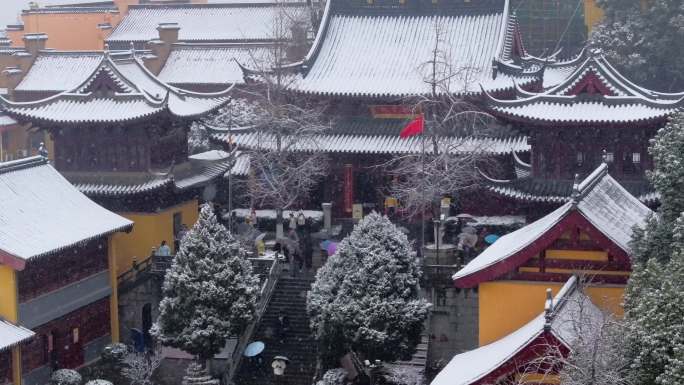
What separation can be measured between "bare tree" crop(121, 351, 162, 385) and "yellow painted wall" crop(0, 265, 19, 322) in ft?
10.5

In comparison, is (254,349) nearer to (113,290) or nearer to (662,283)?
(113,290)

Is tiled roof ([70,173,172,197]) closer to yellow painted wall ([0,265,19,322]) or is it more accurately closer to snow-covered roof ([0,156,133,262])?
snow-covered roof ([0,156,133,262])

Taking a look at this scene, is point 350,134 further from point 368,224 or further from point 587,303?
point 587,303

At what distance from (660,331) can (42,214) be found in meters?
18.1

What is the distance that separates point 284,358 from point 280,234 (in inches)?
285

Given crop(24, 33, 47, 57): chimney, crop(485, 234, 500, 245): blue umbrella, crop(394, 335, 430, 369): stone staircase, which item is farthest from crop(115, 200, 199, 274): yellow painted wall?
crop(24, 33, 47, 57): chimney

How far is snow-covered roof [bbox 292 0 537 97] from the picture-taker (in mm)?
38219

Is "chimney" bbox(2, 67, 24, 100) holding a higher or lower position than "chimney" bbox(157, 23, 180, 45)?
lower

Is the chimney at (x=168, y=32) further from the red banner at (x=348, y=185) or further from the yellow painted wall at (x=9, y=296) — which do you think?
the yellow painted wall at (x=9, y=296)

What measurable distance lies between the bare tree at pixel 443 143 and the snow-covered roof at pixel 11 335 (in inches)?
474

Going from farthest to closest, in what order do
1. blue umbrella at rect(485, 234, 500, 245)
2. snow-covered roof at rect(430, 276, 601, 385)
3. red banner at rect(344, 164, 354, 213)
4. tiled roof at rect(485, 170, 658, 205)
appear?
red banner at rect(344, 164, 354, 213)
blue umbrella at rect(485, 234, 500, 245)
tiled roof at rect(485, 170, 658, 205)
snow-covered roof at rect(430, 276, 601, 385)

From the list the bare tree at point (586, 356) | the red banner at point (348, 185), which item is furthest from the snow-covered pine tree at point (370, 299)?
the red banner at point (348, 185)

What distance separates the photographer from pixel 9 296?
26.6 metres

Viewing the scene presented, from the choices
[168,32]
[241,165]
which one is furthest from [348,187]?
[168,32]
